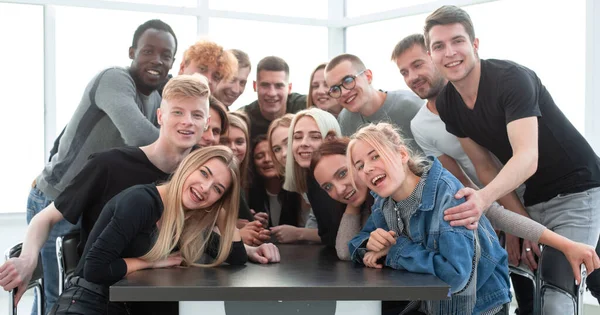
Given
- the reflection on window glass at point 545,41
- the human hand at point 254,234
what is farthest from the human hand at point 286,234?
the reflection on window glass at point 545,41

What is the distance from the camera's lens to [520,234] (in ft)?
9.57

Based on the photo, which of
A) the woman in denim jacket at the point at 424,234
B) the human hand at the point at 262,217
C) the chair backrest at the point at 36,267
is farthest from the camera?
the human hand at the point at 262,217

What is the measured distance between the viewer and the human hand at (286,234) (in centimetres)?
350

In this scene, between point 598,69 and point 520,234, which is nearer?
point 520,234

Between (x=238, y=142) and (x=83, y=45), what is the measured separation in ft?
10.7

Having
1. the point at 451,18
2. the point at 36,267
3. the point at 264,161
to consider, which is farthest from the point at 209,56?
the point at 36,267

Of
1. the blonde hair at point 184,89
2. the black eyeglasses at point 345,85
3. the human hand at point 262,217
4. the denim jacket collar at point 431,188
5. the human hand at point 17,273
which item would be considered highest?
the black eyeglasses at point 345,85

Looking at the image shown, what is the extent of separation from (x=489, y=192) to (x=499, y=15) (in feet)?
11.8

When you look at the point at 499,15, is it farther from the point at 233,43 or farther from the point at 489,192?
the point at 489,192

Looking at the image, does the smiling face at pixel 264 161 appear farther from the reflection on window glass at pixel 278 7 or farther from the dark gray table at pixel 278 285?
the reflection on window glass at pixel 278 7

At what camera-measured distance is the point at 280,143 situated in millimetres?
3799

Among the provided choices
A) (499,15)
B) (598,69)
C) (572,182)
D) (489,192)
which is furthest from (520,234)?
(499,15)

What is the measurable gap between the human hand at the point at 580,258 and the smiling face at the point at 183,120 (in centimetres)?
155

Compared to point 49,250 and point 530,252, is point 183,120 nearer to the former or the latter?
point 49,250
